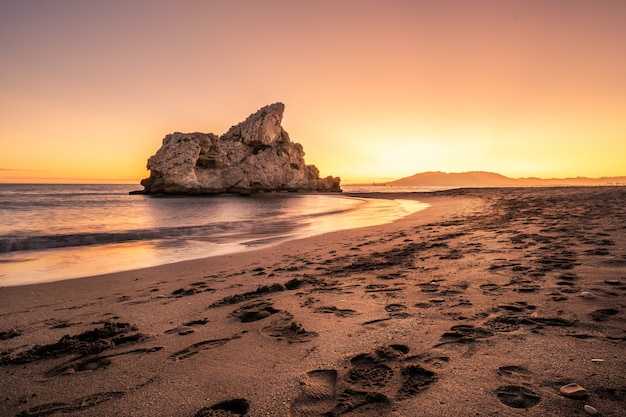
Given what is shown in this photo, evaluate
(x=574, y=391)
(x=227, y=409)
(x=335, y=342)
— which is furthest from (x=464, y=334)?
(x=227, y=409)

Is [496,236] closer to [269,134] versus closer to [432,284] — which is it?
[432,284]

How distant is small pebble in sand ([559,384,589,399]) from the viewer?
1.92m

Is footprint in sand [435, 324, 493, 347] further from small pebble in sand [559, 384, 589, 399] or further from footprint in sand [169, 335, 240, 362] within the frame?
footprint in sand [169, 335, 240, 362]

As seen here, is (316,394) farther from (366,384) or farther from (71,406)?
(71,406)

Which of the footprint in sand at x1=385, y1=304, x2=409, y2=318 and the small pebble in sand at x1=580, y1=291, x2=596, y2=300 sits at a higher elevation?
the small pebble in sand at x1=580, y1=291, x2=596, y2=300

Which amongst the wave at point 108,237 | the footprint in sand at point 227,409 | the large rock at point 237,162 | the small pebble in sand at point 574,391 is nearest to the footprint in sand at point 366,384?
the footprint in sand at point 227,409

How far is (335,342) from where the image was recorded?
9.76 feet

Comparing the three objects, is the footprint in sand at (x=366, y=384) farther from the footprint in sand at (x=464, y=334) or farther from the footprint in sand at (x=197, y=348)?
the footprint in sand at (x=197, y=348)

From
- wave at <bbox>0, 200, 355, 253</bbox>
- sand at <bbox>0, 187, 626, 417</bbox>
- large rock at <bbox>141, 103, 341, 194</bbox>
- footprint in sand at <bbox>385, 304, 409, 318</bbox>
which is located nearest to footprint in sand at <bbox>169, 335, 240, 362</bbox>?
sand at <bbox>0, 187, 626, 417</bbox>

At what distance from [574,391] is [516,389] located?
32 centimetres

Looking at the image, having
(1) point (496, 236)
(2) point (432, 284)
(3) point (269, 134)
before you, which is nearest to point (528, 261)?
(2) point (432, 284)

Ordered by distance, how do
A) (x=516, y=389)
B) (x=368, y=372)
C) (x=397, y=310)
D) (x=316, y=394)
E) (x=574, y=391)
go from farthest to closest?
1. (x=397, y=310)
2. (x=368, y=372)
3. (x=316, y=394)
4. (x=516, y=389)
5. (x=574, y=391)

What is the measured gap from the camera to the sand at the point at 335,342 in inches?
83.5

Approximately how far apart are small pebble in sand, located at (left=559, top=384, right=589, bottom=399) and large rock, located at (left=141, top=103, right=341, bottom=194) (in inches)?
2506
